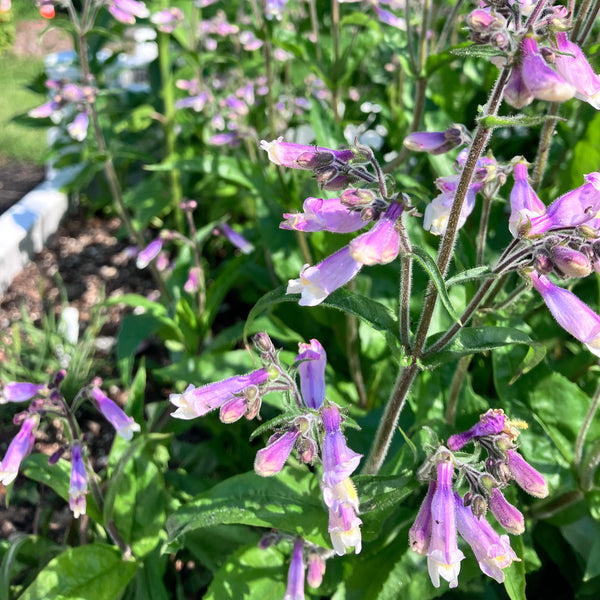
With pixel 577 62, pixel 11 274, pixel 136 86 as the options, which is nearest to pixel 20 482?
pixel 11 274

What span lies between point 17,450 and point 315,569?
0.99 metres

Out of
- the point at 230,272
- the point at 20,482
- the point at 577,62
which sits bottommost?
the point at 20,482

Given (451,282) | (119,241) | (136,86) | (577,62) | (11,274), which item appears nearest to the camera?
(577,62)

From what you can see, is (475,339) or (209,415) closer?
(475,339)

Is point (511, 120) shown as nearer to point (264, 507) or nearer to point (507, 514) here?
point (507, 514)

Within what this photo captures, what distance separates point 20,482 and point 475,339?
238cm

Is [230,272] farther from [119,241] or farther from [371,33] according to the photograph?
[119,241]

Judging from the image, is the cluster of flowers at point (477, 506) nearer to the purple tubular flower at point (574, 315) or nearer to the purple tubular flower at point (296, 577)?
the purple tubular flower at point (574, 315)

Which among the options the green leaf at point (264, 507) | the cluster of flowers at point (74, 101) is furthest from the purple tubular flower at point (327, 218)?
the cluster of flowers at point (74, 101)

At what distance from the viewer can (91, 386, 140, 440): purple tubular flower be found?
6.72 ft

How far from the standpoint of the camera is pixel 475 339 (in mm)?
1539

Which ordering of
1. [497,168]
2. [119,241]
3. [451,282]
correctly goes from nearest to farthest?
[451,282] → [497,168] → [119,241]

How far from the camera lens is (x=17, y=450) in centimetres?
192

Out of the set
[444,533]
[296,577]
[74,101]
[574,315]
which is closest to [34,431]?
[296,577]
